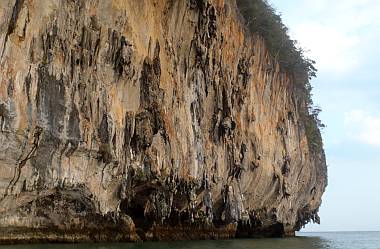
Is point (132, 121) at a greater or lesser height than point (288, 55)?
lesser

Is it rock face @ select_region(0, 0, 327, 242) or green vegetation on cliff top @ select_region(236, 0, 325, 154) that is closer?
rock face @ select_region(0, 0, 327, 242)

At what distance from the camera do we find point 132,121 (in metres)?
18.5

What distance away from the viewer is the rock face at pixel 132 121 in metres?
14.2

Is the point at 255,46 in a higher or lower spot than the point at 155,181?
higher

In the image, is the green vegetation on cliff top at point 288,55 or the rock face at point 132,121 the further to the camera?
the green vegetation on cliff top at point 288,55

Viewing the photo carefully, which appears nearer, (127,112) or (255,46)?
(127,112)

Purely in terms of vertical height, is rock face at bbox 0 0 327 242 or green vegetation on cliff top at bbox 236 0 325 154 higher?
green vegetation on cliff top at bbox 236 0 325 154

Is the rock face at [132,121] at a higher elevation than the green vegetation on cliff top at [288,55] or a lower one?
lower

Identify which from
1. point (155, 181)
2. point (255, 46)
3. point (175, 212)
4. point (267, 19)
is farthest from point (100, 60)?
point (267, 19)

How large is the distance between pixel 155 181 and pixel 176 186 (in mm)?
1520

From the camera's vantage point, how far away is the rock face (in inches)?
560

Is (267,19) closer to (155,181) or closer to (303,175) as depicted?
(303,175)

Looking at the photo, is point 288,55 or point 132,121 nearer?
point 132,121

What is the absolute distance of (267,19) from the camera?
30.8 meters
